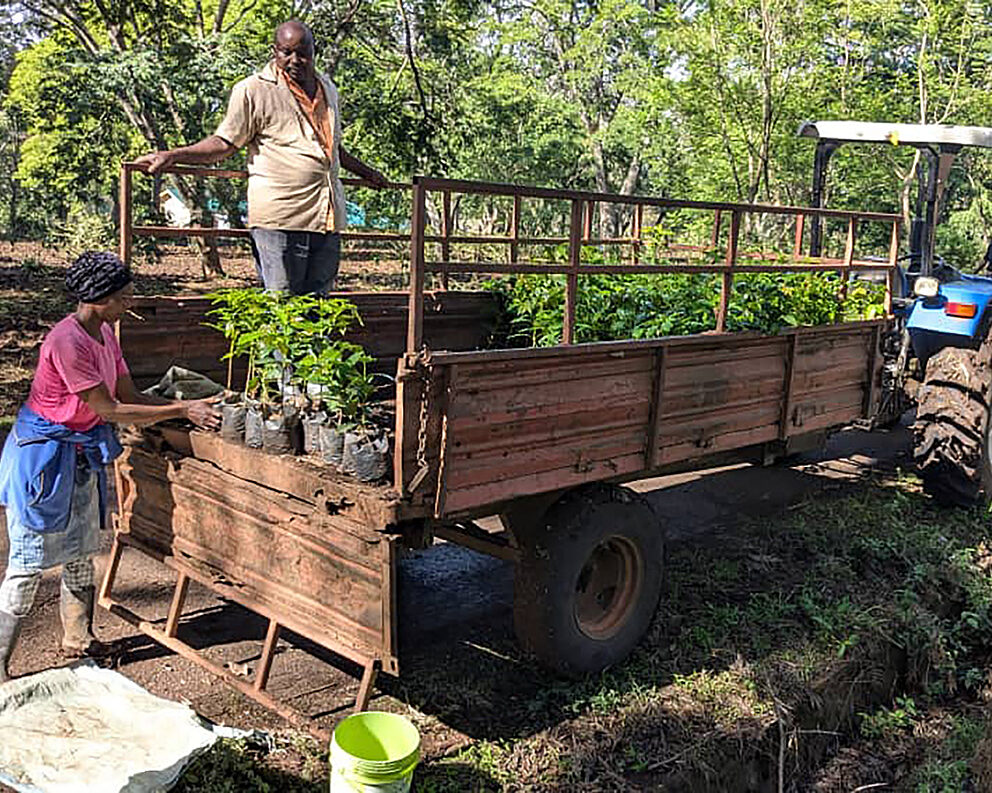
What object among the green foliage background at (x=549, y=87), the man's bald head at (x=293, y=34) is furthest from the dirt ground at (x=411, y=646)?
the green foliage background at (x=549, y=87)

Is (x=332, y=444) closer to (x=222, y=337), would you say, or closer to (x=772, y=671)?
(x=222, y=337)

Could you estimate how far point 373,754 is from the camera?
10.5 ft

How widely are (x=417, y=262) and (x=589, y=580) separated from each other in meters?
1.75

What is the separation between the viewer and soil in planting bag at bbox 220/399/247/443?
3809mm

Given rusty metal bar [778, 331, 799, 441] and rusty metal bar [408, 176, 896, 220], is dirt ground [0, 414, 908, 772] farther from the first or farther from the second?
rusty metal bar [408, 176, 896, 220]

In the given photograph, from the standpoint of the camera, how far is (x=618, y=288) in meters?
4.96

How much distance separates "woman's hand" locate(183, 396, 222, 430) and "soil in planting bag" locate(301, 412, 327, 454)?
18.0 inches

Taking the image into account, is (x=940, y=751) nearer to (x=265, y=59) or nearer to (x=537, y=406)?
(x=537, y=406)

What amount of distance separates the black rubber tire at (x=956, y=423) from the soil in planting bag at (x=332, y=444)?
4.15 metres

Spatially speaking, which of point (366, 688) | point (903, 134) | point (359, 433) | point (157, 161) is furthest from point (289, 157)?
point (903, 134)

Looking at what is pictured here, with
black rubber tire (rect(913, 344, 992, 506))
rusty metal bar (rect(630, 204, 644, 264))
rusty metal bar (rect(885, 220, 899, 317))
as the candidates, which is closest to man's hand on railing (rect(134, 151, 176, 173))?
rusty metal bar (rect(630, 204, 644, 264))

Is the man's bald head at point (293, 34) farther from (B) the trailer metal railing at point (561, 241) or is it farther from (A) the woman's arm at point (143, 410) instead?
(A) the woman's arm at point (143, 410)

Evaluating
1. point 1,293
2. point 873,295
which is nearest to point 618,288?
point 873,295

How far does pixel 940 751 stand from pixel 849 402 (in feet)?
6.21
